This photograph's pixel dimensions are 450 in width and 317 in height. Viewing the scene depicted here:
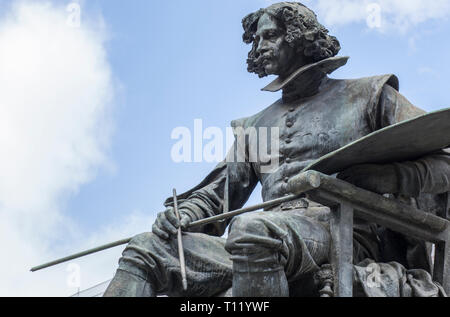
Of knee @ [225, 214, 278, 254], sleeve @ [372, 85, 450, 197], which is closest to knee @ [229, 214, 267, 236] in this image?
knee @ [225, 214, 278, 254]

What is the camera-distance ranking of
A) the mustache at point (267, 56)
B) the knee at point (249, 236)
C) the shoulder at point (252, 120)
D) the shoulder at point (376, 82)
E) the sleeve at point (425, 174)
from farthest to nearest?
1. the shoulder at point (252, 120)
2. the mustache at point (267, 56)
3. the shoulder at point (376, 82)
4. the sleeve at point (425, 174)
5. the knee at point (249, 236)

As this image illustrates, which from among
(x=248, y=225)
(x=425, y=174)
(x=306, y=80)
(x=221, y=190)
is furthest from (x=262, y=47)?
(x=248, y=225)

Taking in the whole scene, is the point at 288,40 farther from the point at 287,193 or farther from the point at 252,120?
the point at 287,193

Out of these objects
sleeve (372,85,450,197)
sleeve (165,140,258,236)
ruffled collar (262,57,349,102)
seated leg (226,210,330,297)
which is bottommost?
seated leg (226,210,330,297)

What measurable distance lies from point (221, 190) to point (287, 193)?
0.96 metres

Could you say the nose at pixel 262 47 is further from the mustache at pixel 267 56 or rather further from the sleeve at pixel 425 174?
the sleeve at pixel 425 174

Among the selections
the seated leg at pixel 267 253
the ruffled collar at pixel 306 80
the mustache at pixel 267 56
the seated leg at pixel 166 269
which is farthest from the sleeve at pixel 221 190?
the seated leg at pixel 267 253

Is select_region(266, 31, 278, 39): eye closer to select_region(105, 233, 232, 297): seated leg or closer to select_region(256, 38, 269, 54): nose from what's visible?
select_region(256, 38, 269, 54): nose

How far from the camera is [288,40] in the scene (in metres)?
12.8

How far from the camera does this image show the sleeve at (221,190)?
12.7 metres

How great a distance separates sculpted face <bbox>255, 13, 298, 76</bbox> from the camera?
1283 centimetres

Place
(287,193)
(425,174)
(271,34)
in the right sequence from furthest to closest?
(271,34) < (287,193) < (425,174)
